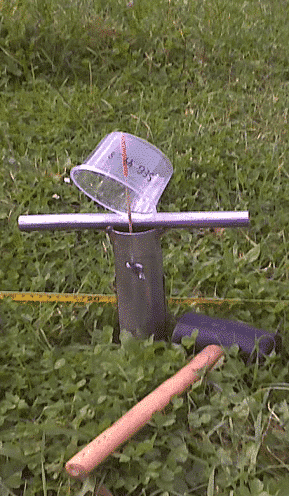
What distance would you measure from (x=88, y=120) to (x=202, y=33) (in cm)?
110

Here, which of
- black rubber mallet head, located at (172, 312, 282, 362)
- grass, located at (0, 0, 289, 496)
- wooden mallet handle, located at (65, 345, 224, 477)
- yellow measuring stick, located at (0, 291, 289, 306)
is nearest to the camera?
wooden mallet handle, located at (65, 345, 224, 477)

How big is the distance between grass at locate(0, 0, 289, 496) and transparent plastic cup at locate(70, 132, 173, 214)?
1.11 feet

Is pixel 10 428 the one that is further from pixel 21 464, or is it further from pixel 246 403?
pixel 246 403

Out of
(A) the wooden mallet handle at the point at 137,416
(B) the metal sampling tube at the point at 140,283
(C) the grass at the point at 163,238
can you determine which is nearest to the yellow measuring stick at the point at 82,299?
(C) the grass at the point at 163,238

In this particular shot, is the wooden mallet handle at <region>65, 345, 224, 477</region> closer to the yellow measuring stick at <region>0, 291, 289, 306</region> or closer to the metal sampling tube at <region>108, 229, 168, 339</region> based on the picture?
the metal sampling tube at <region>108, 229, 168, 339</region>

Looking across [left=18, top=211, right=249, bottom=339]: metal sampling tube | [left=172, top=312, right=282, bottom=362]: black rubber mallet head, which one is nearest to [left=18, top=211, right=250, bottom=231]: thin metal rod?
[left=18, top=211, right=249, bottom=339]: metal sampling tube

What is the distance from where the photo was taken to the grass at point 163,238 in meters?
1.40

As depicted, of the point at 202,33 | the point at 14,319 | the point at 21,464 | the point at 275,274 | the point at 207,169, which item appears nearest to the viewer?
the point at 21,464

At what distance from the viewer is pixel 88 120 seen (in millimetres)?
2785

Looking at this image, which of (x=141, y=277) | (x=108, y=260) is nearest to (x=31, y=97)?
(x=108, y=260)

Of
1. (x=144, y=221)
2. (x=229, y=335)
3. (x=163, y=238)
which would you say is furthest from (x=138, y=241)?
(x=163, y=238)

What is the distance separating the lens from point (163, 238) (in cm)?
219

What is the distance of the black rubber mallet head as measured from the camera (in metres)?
1.62

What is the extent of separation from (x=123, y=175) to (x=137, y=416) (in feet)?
1.98
